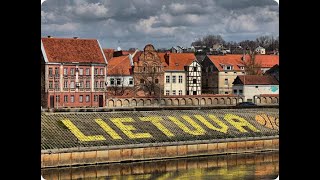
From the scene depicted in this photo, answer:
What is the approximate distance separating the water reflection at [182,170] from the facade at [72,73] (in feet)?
62.3

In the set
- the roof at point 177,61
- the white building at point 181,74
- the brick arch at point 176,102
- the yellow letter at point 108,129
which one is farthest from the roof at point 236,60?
the yellow letter at point 108,129

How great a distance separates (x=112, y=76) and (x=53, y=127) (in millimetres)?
24801

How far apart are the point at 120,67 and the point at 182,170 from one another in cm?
2997

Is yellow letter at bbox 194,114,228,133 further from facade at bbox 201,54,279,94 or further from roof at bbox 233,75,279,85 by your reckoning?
facade at bbox 201,54,279,94

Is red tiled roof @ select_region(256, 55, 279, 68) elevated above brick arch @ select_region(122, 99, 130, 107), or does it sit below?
above

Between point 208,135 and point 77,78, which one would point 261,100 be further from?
point 208,135

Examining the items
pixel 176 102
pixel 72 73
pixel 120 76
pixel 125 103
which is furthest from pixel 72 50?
pixel 176 102

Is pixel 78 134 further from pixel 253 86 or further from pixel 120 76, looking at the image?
pixel 253 86

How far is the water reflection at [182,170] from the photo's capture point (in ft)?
78.5

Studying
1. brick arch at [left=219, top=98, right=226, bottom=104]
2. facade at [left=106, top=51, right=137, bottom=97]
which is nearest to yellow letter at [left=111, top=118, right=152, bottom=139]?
facade at [left=106, top=51, right=137, bottom=97]

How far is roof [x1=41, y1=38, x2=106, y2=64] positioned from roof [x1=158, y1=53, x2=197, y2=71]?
948 cm

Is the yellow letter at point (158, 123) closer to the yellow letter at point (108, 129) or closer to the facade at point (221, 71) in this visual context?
the yellow letter at point (108, 129)

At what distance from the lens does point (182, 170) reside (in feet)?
84.4

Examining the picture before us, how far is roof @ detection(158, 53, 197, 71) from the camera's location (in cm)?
5747
